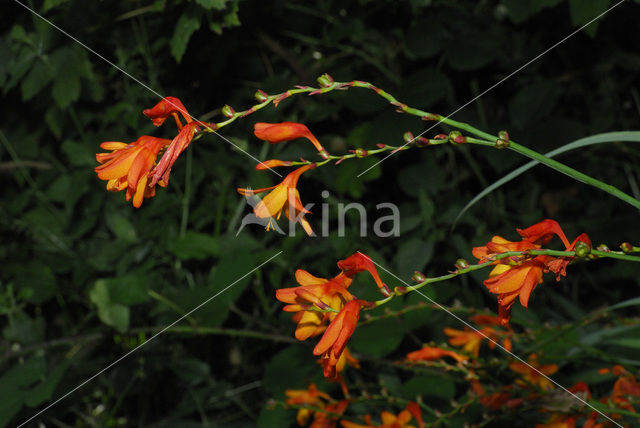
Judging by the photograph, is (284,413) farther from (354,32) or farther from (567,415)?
(354,32)

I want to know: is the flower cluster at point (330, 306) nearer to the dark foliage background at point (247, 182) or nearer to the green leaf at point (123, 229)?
the dark foliage background at point (247, 182)

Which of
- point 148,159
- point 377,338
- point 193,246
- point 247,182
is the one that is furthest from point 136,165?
point 247,182

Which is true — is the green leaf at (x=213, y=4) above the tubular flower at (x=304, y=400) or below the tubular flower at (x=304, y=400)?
above

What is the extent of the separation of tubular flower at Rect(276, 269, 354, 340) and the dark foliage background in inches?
19.8

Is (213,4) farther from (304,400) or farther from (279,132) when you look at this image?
(304,400)

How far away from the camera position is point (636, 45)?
64.7 inches

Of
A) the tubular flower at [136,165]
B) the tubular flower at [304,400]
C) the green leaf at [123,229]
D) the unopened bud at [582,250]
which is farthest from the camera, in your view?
the green leaf at [123,229]

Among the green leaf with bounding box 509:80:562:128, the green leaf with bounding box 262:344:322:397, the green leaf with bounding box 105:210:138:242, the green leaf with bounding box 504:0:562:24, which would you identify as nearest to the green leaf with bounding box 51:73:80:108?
the green leaf with bounding box 105:210:138:242

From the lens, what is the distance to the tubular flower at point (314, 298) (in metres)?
0.58

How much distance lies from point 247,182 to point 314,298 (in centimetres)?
101

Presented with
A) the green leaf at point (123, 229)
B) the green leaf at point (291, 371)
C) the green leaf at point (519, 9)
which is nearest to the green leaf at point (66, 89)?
the green leaf at point (123, 229)

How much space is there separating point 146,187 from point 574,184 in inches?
57.1

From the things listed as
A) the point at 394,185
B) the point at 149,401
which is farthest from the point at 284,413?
the point at 394,185

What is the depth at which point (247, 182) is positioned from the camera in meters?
1.55
